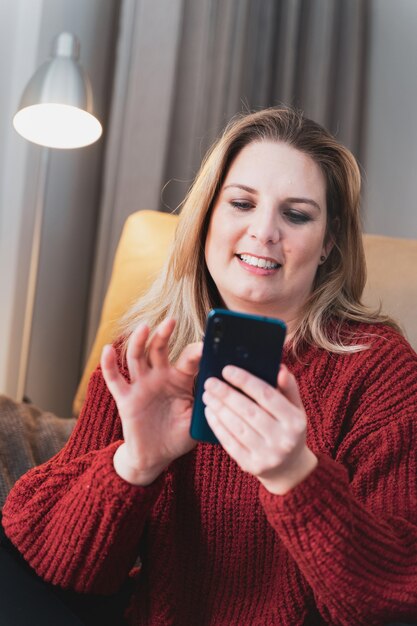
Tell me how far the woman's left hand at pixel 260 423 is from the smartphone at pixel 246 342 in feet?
0.04

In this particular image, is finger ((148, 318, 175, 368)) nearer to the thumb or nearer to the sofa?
the thumb

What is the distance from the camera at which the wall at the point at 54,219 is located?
2.05 meters

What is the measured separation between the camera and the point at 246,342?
79 centimetres

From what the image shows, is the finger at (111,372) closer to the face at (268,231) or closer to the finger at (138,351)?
the finger at (138,351)

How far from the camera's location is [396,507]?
36.9 inches

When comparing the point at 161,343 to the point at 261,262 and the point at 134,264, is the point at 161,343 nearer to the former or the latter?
the point at 261,262

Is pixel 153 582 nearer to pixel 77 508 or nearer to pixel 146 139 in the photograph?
pixel 77 508

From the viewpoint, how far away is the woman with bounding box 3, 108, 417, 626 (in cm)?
82

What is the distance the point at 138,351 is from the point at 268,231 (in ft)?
1.06

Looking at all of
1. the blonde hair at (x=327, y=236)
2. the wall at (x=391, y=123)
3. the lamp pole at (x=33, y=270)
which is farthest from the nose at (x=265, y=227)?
the wall at (x=391, y=123)

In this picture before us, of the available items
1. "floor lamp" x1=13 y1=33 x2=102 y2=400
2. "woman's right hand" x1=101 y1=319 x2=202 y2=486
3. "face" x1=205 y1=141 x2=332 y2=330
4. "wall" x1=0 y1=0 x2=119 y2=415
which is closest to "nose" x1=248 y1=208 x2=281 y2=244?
"face" x1=205 y1=141 x2=332 y2=330

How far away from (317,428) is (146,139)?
1.31 meters

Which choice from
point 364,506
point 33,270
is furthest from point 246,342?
point 33,270

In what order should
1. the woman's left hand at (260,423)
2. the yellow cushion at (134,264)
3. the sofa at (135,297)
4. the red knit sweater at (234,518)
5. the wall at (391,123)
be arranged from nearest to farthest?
the woman's left hand at (260,423) < the red knit sweater at (234,518) < the sofa at (135,297) < the yellow cushion at (134,264) < the wall at (391,123)
